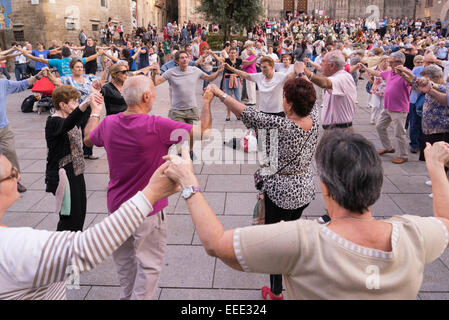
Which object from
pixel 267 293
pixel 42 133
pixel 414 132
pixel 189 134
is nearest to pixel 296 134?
pixel 189 134

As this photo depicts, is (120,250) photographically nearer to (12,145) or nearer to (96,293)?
(96,293)

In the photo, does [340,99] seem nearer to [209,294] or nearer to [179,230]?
[179,230]

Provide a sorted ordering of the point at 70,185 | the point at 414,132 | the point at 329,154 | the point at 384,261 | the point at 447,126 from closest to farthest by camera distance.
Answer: the point at 384,261 → the point at 329,154 → the point at 70,185 → the point at 447,126 → the point at 414,132

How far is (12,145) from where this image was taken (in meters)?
5.48

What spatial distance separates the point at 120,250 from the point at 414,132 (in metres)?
6.96

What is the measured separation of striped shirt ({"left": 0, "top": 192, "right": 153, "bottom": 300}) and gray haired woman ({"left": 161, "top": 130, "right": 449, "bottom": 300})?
0.97 feet

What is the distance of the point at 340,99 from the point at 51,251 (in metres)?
4.46

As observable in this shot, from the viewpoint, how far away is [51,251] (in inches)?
55.0

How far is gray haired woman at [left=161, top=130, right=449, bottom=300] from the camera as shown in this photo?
4.31ft

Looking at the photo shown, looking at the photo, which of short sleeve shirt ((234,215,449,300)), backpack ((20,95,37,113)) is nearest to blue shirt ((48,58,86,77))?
backpack ((20,95,37,113))

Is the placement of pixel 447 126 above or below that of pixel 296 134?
below

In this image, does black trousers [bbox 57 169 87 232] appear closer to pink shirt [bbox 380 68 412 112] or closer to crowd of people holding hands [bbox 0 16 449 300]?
crowd of people holding hands [bbox 0 16 449 300]

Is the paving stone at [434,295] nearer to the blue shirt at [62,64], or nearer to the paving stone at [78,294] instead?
the paving stone at [78,294]

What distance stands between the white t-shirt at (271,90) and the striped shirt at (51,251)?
5084 millimetres
